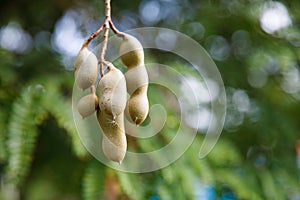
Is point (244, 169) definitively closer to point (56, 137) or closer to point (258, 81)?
point (258, 81)

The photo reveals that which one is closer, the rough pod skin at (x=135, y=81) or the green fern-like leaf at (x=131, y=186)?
the rough pod skin at (x=135, y=81)

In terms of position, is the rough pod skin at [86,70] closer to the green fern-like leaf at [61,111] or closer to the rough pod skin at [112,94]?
the rough pod skin at [112,94]

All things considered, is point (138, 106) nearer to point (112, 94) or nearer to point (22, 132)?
point (112, 94)

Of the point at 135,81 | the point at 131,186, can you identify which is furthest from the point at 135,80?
the point at 131,186

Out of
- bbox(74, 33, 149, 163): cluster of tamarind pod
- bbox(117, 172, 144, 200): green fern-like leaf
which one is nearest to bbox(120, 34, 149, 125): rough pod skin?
bbox(74, 33, 149, 163): cluster of tamarind pod

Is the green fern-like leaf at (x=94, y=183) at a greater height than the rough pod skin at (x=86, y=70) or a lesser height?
lesser

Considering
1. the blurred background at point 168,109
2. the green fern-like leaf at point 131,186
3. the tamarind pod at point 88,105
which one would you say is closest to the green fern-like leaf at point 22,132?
the blurred background at point 168,109

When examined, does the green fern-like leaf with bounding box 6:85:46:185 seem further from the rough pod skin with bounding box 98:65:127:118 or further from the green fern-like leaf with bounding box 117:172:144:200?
the rough pod skin with bounding box 98:65:127:118

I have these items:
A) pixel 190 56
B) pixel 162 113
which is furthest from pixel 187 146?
pixel 190 56
